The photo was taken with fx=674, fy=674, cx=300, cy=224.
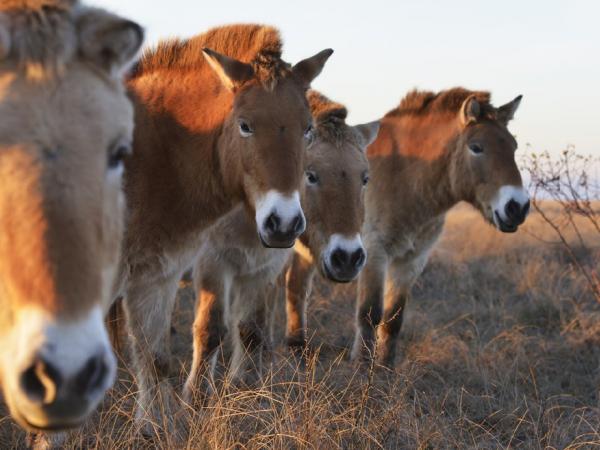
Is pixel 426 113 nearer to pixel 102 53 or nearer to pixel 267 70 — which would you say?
pixel 267 70

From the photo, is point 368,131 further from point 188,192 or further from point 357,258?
point 188,192

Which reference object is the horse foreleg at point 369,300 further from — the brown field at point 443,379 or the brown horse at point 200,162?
the brown horse at point 200,162

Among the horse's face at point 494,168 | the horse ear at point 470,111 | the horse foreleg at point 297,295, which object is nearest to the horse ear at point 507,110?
the horse's face at point 494,168

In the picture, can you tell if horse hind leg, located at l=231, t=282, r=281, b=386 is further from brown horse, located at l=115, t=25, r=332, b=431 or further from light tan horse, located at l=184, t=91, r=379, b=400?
brown horse, located at l=115, t=25, r=332, b=431

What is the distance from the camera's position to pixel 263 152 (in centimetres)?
432

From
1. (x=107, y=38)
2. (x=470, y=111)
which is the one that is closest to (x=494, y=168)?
(x=470, y=111)

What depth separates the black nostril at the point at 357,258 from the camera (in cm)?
561

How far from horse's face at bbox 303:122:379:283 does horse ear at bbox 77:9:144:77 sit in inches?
132

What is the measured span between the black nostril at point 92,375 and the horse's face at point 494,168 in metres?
5.54

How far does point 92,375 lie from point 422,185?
20.1ft

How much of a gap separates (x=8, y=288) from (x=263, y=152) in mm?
2555

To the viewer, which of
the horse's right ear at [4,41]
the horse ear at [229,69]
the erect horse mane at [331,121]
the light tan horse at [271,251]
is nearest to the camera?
the horse's right ear at [4,41]

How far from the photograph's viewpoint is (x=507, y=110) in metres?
7.38

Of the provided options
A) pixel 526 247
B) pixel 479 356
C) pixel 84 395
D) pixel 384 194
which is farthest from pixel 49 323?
pixel 526 247
